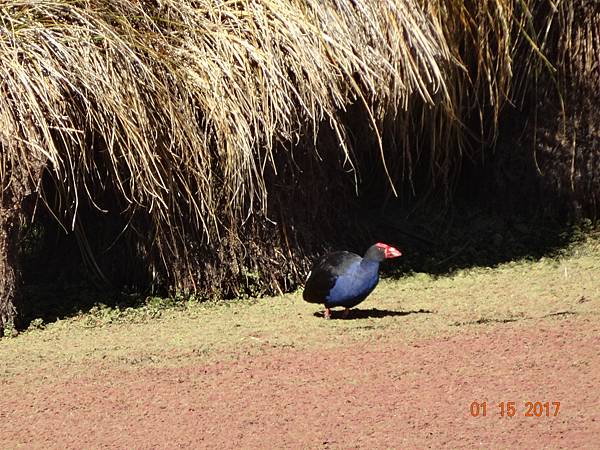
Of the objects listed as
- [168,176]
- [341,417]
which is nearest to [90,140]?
[168,176]

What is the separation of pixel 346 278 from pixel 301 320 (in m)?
0.37

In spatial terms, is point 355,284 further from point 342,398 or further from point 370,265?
point 342,398

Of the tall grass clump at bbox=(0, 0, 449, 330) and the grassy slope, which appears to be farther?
the tall grass clump at bbox=(0, 0, 449, 330)

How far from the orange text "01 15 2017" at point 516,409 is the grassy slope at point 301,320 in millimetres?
968

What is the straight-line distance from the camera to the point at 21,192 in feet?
18.4

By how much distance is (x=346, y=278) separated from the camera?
551 centimetres

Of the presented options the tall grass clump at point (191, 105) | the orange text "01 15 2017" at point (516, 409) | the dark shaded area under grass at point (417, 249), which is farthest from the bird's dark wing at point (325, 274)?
the orange text "01 15 2017" at point (516, 409)

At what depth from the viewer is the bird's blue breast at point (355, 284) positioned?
18.0ft

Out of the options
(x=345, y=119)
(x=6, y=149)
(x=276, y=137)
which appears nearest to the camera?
(x=6, y=149)

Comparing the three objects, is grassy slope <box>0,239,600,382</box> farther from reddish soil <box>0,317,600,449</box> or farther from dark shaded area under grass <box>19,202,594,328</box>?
reddish soil <box>0,317,600,449</box>

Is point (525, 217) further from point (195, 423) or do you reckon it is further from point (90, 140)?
point (195, 423)

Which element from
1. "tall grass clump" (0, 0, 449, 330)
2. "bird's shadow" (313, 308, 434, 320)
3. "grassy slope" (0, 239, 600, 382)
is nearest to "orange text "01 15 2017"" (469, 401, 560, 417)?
"grassy slope" (0, 239, 600, 382)

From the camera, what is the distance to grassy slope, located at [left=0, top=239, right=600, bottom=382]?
17.0ft

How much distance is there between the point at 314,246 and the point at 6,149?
180cm
